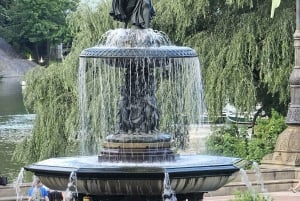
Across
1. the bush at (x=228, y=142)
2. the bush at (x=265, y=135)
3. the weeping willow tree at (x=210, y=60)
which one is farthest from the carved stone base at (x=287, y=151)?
the weeping willow tree at (x=210, y=60)

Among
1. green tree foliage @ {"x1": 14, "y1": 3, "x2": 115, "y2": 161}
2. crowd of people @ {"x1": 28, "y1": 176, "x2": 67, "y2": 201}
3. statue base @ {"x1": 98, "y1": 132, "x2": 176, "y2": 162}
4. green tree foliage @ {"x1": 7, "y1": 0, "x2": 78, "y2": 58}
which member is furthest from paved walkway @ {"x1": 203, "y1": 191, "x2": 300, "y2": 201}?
green tree foliage @ {"x1": 7, "y1": 0, "x2": 78, "y2": 58}

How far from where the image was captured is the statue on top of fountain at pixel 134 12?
17484mm

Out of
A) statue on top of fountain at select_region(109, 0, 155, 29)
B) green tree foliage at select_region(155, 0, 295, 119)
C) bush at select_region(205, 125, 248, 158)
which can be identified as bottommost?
bush at select_region(205, 125, 248, 158)

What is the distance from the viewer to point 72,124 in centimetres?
3350

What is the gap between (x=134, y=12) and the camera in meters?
17.6

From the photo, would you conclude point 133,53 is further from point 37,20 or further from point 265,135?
point 37,20

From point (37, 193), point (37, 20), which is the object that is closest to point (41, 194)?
point (37, 193)

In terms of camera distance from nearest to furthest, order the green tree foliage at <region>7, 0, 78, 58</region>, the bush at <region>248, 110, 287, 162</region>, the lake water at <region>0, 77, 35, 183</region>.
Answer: the bush at <region>248, 110, 287, 162</region> < the lake water at <region>0, 77, 35, 183</region> < the green tree foliage at <region>7, 0, 78, 58</region>

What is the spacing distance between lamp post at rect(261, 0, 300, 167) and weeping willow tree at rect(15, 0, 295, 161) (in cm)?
292

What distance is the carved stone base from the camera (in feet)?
90.2

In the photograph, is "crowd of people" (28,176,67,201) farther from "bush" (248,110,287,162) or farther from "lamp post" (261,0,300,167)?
"bush" (248,110,287,162)

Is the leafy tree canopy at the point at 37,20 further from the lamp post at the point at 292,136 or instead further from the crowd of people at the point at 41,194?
the crowd of people at the point at 41,194

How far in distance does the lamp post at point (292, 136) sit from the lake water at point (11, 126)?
7815mm

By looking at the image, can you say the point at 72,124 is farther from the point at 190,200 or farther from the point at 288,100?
the point at 190,200
